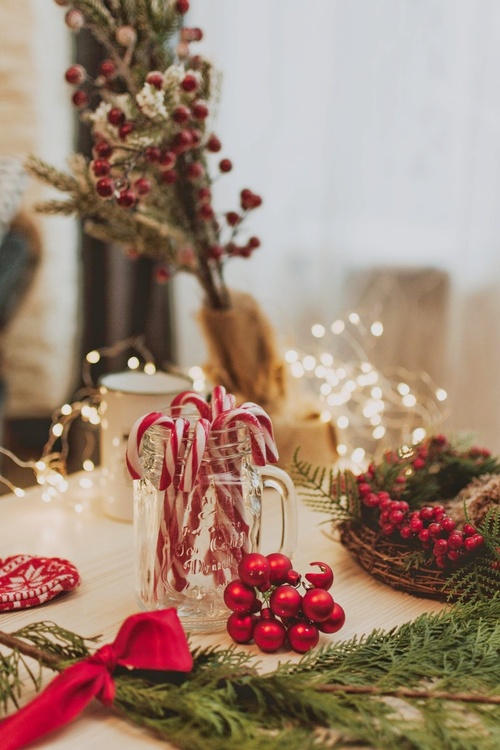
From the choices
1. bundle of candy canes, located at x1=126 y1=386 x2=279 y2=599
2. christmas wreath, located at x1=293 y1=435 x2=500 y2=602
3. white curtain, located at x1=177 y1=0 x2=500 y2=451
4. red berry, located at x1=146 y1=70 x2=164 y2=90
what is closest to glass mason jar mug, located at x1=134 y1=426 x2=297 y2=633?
bundle of candy canes, located at x1=126 y1=386 x2=279 y2=599

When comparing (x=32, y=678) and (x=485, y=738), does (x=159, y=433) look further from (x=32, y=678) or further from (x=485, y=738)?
(x=485, y=738)

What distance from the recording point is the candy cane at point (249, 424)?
Answer: 0.80 meters

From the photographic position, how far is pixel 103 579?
0.88 meters

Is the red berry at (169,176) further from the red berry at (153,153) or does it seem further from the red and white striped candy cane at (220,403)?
the red and white striped candy cane at (220,403)

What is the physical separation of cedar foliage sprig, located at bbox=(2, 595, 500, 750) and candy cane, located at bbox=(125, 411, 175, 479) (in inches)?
7.0

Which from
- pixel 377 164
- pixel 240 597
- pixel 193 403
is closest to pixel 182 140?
pixel 193 403

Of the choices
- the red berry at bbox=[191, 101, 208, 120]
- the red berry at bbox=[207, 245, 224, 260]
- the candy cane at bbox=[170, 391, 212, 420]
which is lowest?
the candy cane at bbox=[170, 391, 212, 420]

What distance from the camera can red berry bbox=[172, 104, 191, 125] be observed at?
1.00m

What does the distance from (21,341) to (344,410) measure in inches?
42.0

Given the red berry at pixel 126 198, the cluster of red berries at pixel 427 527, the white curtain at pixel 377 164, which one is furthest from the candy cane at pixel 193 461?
the white curtain at pixel 377 164

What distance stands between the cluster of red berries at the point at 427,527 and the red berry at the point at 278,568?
127 millimetres

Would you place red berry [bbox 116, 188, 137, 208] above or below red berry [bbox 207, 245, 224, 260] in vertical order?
above

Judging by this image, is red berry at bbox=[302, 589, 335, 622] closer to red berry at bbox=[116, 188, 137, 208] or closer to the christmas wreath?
the christmas wreath

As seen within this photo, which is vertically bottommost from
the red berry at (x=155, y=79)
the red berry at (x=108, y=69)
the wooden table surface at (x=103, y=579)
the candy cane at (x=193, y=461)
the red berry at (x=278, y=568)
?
the wooden table surface at (x=103, y=579)
